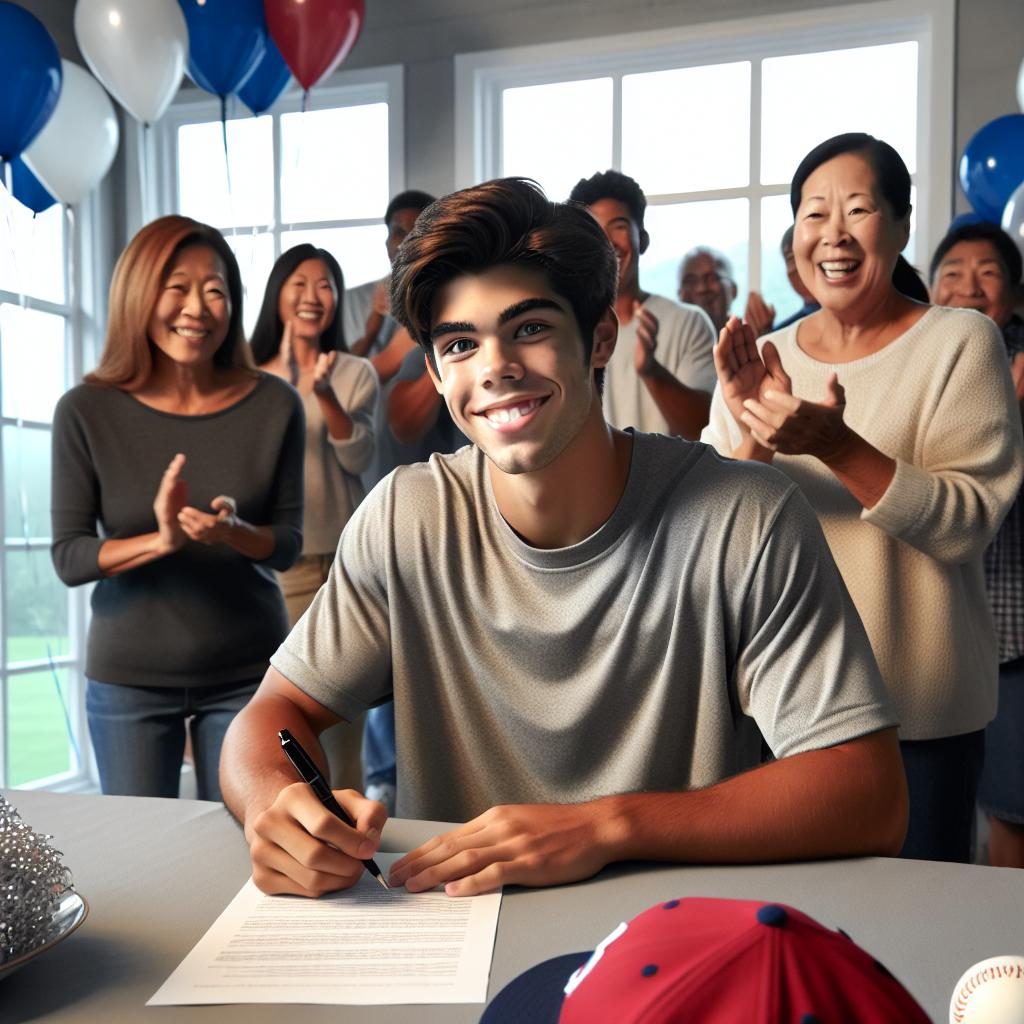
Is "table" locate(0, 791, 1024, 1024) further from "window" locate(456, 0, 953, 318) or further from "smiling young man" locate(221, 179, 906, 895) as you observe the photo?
"window" locate(456, 0, 953, 318)

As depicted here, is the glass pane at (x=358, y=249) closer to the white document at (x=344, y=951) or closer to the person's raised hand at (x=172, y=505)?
the person's raised hand at (x=172, y=505)

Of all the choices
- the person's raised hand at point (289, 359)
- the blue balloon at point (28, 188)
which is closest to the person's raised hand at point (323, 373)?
the person's raised hand at point (289, 359)

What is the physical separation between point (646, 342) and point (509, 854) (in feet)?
4.68

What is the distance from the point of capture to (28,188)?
10.6ft

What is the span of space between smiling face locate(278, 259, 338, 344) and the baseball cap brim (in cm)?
232

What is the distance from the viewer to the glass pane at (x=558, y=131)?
150 inches

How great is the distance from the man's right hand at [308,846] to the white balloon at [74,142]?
2644 millimetres

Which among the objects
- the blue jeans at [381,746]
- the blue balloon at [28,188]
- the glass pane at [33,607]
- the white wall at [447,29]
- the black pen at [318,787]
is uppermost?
the white wall at [447,29]

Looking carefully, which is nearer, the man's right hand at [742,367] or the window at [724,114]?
the man's right hand at [742,367]

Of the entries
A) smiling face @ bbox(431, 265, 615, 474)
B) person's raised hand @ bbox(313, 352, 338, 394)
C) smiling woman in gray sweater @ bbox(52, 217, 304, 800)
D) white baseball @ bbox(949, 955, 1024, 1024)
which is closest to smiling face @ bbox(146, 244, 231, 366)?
smiling woman in gray sweater @ bbox(52, 217, 304, 800)

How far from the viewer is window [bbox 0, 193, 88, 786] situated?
3.76 metres

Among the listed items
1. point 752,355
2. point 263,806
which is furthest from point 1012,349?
point 263,806

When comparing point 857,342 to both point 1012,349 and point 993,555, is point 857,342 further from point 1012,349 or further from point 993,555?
point 1012,349

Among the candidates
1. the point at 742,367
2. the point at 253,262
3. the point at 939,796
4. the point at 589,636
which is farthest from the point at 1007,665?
the point at 253,262
